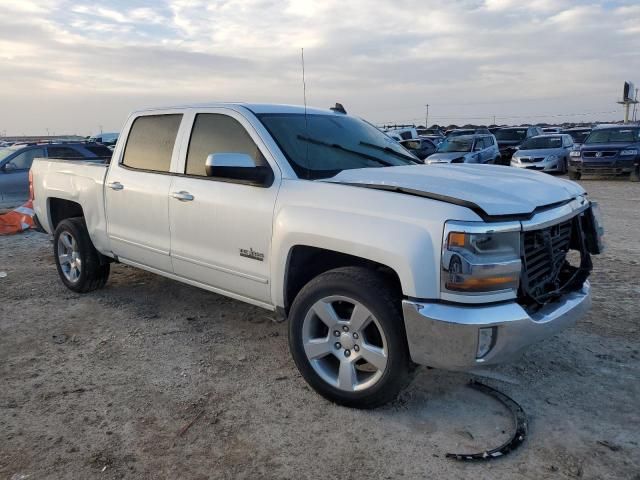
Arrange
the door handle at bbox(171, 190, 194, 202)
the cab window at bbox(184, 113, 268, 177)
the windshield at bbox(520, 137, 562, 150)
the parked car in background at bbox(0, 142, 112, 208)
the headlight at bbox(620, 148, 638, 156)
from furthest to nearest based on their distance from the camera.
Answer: the windshield at bbox(520, 137, 562, 150), the headlight at bbox(620, 148, 638, 156), the parked car in background at bbox(0, 142, 112, 208), the door handle at bbox(171, 190, 194, 202), the cab window at bbox(184, 113, 268, 177)

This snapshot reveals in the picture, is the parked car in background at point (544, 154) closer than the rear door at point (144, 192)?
No

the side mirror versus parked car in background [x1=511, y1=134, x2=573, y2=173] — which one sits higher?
the side mirror

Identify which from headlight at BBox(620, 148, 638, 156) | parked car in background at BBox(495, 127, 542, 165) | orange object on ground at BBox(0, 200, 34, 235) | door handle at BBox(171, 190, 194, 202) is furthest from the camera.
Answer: parked car in background at BBox(495, 127, 542, 165)

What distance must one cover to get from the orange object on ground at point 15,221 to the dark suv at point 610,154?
1454 cm

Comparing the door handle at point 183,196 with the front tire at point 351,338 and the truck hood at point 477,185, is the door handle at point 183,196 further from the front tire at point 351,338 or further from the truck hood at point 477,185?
the front tire at point 351,338

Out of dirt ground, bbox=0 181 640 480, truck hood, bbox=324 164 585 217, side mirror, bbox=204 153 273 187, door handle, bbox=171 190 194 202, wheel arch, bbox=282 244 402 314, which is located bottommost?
dirt ground, bbox=0 181 640 480

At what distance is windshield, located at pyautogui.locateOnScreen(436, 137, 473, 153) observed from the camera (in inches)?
669

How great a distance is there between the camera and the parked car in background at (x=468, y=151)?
52.9ft

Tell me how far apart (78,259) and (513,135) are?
70.8 ft

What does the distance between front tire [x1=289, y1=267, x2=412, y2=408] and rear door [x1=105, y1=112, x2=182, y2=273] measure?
1621 millimetres

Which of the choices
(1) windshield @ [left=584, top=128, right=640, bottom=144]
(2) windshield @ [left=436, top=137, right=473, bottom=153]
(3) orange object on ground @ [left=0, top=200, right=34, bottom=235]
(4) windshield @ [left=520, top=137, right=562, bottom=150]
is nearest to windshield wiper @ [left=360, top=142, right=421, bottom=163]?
(3) orange object on ground @ [left=0, top=200, right=34, bottom=235]

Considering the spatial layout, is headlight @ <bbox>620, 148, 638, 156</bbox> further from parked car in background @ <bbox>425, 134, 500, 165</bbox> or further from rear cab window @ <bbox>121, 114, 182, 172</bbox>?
rear cab window @ <bbox>121, 114, 182, 172</bbox>

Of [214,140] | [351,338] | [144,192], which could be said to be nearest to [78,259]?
[144,192]

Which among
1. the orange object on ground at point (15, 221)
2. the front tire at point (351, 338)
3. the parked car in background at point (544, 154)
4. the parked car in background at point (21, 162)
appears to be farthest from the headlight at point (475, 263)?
the parked car in background at point (544, 154)
